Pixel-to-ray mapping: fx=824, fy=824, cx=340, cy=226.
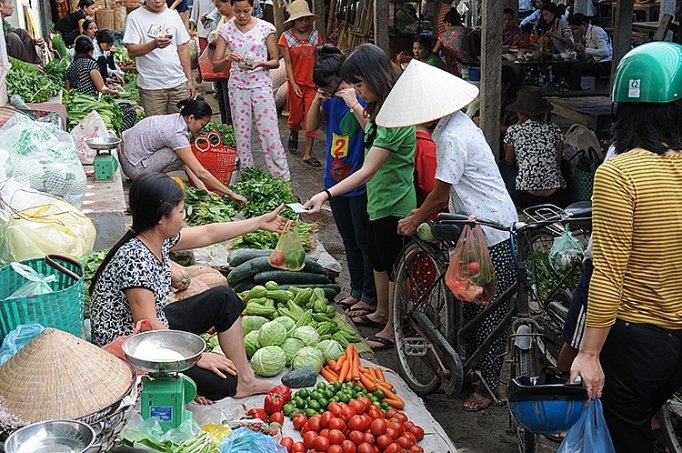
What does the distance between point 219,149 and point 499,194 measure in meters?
4.16

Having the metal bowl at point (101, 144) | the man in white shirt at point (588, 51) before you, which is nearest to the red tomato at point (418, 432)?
the metal bowl at point (101, 144)

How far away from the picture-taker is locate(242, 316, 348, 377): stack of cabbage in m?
4.86

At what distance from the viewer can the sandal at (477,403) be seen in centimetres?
489

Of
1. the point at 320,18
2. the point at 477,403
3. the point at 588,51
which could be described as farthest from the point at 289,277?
the point at 588,51

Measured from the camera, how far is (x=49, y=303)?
3.74 meters

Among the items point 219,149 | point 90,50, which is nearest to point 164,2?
point 219,149

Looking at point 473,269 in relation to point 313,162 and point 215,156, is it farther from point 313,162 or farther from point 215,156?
point 313,162

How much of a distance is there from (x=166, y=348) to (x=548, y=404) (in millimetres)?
1492

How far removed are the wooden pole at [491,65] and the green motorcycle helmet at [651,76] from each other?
5280 millimetres

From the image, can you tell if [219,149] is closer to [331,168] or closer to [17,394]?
[331,168]

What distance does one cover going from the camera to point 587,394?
3049 mm

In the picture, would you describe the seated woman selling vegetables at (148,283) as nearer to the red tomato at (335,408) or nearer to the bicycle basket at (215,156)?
the red tomato at (335,408)

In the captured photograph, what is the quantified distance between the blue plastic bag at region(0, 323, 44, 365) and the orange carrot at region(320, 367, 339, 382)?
6.12 ft

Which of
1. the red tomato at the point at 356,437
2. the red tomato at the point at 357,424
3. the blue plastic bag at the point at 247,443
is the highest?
the blue plastic bag at the point at 247,443
